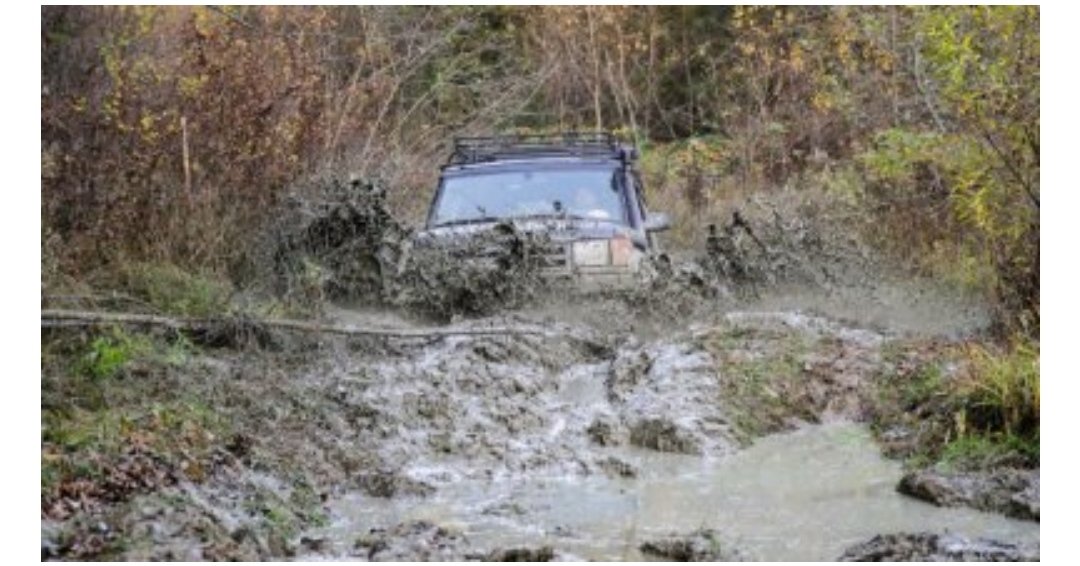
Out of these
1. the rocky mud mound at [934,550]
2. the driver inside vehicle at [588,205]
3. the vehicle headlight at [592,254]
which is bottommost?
the rocky mud mound at [934,550]

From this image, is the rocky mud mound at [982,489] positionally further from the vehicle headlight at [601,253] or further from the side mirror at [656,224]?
the side mirror at [656,224]

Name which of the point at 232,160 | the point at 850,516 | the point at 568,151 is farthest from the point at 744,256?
the point at 850,516

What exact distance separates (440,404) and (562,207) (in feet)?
12.1

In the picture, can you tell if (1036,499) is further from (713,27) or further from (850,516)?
(713,27)

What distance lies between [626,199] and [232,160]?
11.0 feet

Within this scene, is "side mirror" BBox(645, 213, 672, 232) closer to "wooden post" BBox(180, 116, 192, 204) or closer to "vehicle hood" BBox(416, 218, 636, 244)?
"vehicle hood" BBox(416, 218, 636, 244)

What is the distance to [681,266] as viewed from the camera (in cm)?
1231

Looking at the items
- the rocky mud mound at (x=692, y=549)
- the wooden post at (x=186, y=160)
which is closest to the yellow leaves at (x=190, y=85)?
the wooden post at (x=186, y=160)

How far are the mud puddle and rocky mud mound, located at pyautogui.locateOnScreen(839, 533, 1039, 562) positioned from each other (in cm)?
18

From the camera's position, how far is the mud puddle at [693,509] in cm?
605

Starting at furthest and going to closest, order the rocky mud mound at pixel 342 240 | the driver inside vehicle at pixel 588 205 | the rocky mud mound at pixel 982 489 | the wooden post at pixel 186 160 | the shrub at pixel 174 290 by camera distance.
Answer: the driver inside vehicle at pixel 588 205, the rocky mud mound at pixel 342 240, the wooden post at pixel 186 160, the shrub at pixel 174 290, the rocky mud mound at pixel 982 489

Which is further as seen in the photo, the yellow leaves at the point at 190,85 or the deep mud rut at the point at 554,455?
the yellow leaves at the point at 190,85

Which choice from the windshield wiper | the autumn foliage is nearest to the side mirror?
the windshield wiper

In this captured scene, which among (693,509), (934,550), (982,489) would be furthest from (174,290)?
(934,550)
